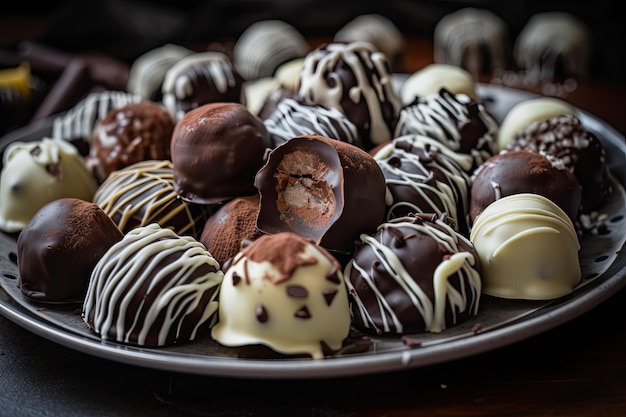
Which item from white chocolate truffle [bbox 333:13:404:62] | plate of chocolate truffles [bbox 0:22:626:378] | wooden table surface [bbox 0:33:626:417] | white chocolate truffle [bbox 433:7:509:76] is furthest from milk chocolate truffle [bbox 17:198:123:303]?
white chocolate truffle [bbox 433:7:509:76]

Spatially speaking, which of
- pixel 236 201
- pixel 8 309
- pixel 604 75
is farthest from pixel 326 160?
pixel 604 75

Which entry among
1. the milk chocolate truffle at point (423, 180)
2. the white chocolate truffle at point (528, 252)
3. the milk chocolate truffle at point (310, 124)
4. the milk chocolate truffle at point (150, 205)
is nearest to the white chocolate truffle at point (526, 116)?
the milk chocolate truffle at point (423, 180)

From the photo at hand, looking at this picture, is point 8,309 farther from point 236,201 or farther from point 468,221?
point 468,221

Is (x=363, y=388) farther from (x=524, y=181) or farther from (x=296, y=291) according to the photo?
(x=524, y=181)

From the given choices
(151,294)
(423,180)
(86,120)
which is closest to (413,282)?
(423,180)

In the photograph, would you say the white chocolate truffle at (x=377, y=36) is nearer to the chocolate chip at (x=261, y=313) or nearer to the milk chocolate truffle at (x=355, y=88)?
the milk chocolate truffle at (x=355, y=88)

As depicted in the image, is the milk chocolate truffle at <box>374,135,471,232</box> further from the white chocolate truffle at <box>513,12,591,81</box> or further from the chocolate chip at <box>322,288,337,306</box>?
the white chocolate truffle at <box>513,12,591,81</box>

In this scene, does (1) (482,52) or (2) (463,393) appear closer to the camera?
(2) (463,393)
